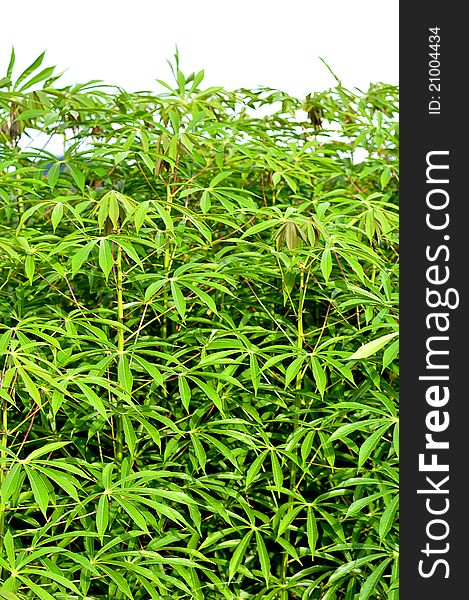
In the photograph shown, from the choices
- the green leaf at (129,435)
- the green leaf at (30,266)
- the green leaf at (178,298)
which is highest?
the green leaf at (30,266)

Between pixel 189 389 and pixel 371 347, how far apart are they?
438 mm

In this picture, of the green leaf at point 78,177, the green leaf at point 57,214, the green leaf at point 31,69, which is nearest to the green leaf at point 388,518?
the green leaf at point 57,214

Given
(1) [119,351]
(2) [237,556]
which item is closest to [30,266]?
(1) [119,351]

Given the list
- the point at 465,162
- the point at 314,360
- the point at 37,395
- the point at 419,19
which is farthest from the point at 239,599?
the point at 419,19

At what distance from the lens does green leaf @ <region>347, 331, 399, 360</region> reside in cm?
195

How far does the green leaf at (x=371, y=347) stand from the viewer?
6.39ft

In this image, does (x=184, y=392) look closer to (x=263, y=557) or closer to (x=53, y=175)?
(x=263, y=557)

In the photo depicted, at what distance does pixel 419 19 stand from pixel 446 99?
0.77 feet

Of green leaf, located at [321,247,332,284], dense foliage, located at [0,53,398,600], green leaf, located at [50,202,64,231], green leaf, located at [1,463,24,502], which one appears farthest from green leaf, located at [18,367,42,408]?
green leaf, located at [321,247,332,284]

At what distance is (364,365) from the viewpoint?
6.77 feet

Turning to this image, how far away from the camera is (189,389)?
1.95 meters

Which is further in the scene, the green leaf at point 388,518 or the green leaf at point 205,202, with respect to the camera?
the green leaf at point 205,202

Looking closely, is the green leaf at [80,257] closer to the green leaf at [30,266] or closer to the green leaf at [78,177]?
the green leaf at [30,266]

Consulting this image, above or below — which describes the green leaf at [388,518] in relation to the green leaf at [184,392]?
below
